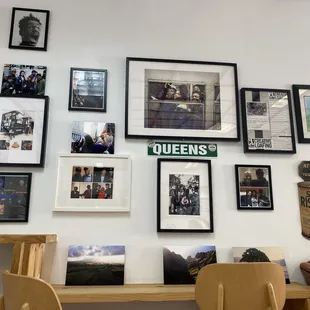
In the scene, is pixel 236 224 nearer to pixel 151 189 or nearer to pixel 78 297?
pixel 151 189

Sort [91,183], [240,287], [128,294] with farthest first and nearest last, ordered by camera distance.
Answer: [91,183] < [128,294] < [240,287]

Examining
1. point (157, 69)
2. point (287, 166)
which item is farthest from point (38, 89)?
point (287, 166)

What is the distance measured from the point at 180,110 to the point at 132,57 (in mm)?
489

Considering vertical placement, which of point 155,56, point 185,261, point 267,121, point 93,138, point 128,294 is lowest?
point 128,294

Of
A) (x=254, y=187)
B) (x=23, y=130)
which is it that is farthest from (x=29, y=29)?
(x=254, y=187)

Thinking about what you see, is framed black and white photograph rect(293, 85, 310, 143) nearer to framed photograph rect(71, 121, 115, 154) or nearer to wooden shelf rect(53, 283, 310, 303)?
wooden shelf rect(53, 283, 310, 303)

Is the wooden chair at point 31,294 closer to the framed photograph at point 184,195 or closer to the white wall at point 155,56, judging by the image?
the white wall at point 155,56

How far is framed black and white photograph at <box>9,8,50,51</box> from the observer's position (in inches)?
79.6

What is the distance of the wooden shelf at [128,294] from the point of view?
4.73ft

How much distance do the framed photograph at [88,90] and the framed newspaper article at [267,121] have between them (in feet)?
3.09

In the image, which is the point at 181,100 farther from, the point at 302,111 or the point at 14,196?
the point at 14,196

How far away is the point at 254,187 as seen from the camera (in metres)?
1.92

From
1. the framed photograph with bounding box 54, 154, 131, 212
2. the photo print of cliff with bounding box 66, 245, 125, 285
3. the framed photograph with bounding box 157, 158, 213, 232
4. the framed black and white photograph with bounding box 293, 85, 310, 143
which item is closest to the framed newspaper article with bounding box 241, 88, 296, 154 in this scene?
the framed black and white photograph with bounding box 293, 85, 310, 143

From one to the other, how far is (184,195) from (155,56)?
97 cm
